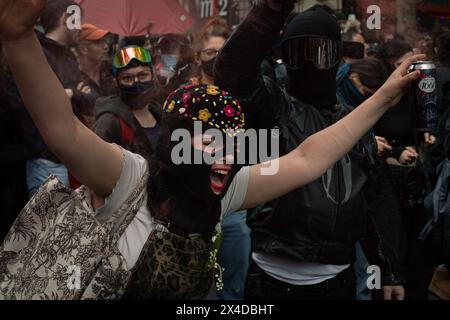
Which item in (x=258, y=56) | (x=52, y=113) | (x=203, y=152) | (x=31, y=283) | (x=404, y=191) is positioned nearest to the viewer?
(x=52, y=113)

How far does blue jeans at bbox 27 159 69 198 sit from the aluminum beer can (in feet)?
9.86

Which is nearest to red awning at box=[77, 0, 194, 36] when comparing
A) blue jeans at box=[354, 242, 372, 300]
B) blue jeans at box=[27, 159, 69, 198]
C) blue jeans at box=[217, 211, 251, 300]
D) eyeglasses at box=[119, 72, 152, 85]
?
eyeglasses at box=[119, 72, 152, 85]

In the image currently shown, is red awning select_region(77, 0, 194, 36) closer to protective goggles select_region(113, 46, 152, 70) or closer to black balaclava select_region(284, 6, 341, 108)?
protective goggles select_region(113, 46, 152, 70)

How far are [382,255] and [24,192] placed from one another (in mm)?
3063

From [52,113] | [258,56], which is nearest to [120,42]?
[258,56]

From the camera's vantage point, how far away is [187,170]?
2.54 m

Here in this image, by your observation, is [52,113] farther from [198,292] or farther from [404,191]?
[404,191]

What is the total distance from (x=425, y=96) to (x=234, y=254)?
2.43 meters

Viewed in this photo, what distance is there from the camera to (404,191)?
5586mm

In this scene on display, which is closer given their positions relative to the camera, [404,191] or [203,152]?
[203,152]

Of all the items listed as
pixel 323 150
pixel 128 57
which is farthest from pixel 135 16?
pixel 323 150

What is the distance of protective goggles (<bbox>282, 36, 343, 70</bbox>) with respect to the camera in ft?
11.2

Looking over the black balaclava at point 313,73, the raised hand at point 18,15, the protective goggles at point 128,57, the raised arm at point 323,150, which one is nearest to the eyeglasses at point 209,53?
the protective goggles at point 128,57

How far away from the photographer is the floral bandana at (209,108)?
2.53 metres
